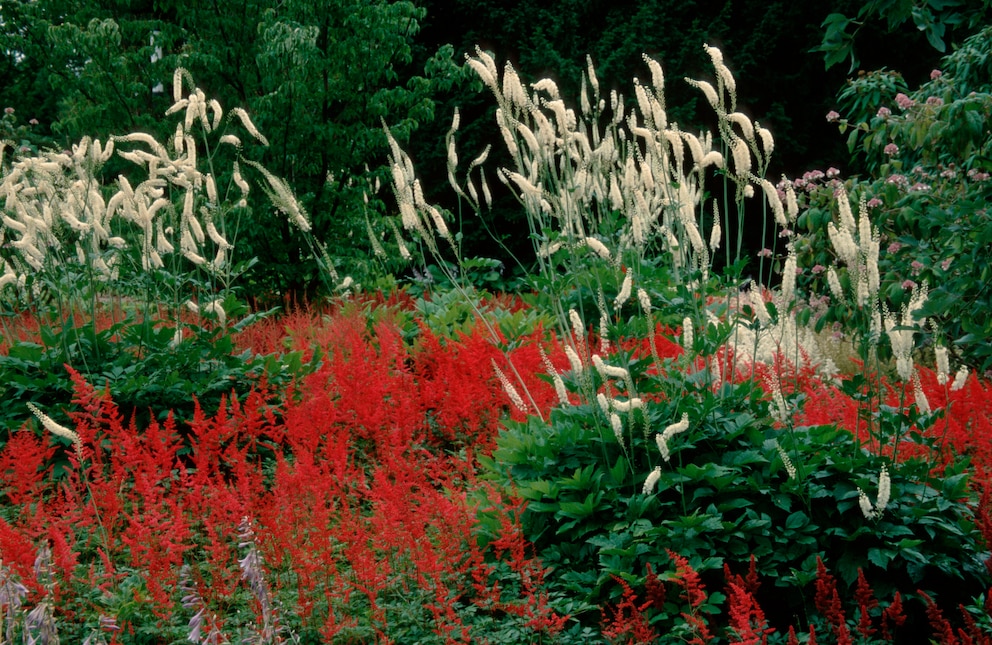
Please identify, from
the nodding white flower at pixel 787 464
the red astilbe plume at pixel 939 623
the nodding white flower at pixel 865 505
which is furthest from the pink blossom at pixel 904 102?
the red astilbe plume at pixel 939 623

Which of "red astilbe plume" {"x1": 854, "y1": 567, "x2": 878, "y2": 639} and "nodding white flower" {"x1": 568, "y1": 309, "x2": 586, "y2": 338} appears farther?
"nodding white flower" {"x1": 568, "y1": 309, "x2": 586, "y2": 338}

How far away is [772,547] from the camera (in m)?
3.47

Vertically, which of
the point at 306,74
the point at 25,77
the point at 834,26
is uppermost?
the point at 834,26

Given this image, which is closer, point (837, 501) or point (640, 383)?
point (837, 501)

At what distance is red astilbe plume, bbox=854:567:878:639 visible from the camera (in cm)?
275

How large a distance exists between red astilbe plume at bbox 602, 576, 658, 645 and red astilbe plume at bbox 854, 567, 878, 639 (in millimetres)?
648

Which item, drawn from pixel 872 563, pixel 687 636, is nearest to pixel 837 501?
pixel 872 563

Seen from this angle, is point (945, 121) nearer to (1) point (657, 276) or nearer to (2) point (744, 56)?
(1) point (657, 276)

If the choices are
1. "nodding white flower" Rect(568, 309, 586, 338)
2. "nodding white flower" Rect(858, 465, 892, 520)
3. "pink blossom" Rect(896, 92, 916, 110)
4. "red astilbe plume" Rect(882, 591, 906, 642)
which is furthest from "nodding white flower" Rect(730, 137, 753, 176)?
"pink blossom" Rect(896, 92, 916, 110)

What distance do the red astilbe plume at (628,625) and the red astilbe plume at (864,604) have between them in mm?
648

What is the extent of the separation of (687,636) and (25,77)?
2204cm

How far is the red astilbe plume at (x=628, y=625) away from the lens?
9.37 feet

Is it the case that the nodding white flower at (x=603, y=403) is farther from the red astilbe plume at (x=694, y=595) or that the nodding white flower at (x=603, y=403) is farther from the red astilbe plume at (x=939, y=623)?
the red astilbe plume at (x=939, y=623)

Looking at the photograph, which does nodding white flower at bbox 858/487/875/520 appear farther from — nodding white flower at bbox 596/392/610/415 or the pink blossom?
the pink blossom
